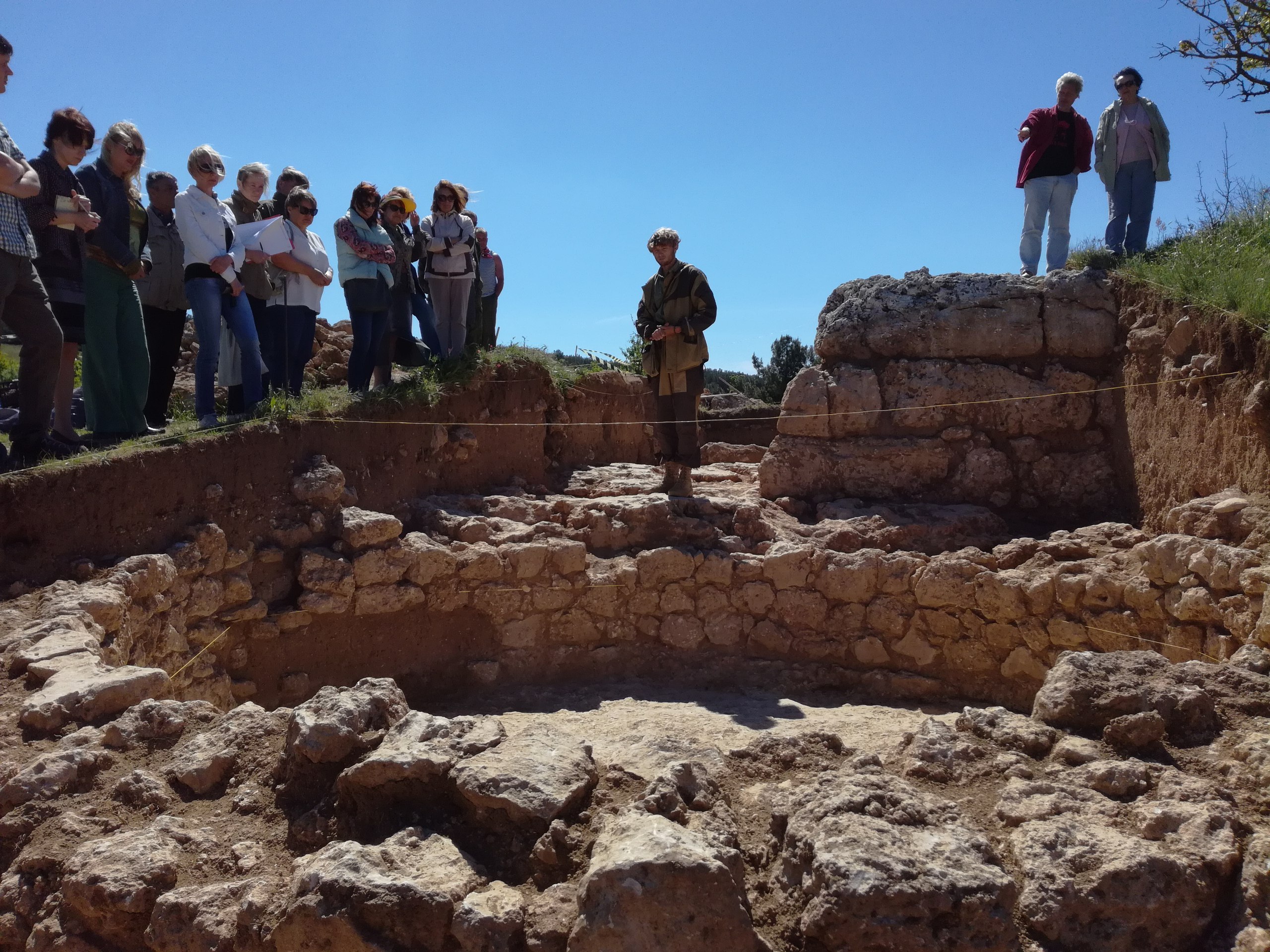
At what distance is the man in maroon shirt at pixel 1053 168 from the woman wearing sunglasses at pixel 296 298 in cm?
543

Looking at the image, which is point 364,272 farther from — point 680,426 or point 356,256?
point 680,426

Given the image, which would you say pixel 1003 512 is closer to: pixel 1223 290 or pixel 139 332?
pixel 1223 290

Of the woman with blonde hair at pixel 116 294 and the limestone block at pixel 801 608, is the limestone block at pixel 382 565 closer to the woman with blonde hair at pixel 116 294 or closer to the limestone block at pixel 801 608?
the woman with blonde hair at pixel 116 294

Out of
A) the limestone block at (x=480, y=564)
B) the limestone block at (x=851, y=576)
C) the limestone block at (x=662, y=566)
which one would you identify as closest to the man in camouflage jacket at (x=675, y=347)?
the limestone block at (x=662, y=566)

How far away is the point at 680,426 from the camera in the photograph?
702 cm

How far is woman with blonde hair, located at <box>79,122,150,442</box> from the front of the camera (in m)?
5.56

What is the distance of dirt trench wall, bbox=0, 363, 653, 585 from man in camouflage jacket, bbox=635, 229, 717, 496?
1232 millimetres

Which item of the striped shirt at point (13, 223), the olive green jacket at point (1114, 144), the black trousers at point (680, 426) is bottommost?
the black trousers at point (680, 426)

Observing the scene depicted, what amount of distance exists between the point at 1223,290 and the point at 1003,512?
6.66 ft

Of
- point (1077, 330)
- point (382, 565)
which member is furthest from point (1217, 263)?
point (382, 565)

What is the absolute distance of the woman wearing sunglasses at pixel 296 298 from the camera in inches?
254

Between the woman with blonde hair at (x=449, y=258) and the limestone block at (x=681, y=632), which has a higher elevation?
the woman with blonde hair at (x=449, y=258)

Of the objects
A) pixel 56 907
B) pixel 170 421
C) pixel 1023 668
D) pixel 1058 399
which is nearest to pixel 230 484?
pixel 170 421

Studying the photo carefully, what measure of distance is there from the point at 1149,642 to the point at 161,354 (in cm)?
637
